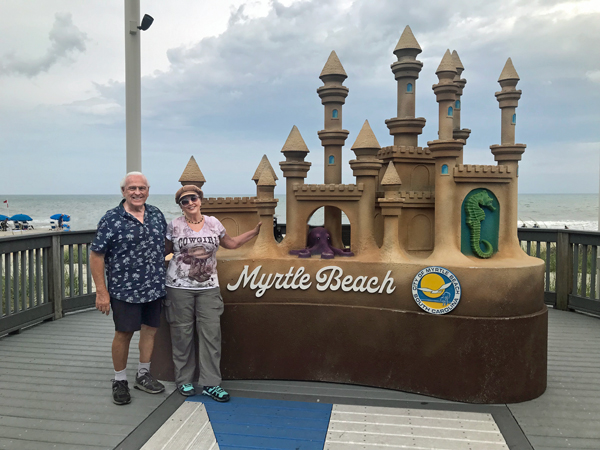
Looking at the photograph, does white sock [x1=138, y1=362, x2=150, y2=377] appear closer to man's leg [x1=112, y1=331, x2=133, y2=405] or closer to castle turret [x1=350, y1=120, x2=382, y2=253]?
man's leg [x1=112, y1=331, x2=133, y2=405]

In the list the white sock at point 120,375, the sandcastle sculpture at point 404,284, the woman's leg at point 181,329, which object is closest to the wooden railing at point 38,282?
the white sock at point 120,375

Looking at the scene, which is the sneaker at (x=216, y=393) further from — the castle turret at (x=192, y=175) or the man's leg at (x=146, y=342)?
the castle turret at (x=192, y=175)

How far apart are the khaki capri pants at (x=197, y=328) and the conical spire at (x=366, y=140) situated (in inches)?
78.3

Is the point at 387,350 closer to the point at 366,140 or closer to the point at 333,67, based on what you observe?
the point at 366,140

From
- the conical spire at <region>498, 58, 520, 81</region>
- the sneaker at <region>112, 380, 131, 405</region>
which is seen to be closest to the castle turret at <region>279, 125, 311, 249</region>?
the sneaker at <region>112, 380, 131, 405</region>

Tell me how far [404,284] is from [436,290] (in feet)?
0.93

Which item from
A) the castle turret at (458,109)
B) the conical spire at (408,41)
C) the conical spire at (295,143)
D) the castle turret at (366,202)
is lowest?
the castle turret at (366,202)

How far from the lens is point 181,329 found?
13.7ft

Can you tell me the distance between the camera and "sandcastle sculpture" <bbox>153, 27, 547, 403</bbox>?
4.16 metres

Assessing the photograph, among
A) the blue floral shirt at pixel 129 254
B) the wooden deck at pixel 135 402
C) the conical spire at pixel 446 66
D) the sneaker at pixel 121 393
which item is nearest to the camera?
the wooden deck at pixel 135 402

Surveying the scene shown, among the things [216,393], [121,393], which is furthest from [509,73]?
[121,393]

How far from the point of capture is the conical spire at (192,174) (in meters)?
4.70

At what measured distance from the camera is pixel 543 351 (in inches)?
172

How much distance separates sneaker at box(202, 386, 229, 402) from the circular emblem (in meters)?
1.87
